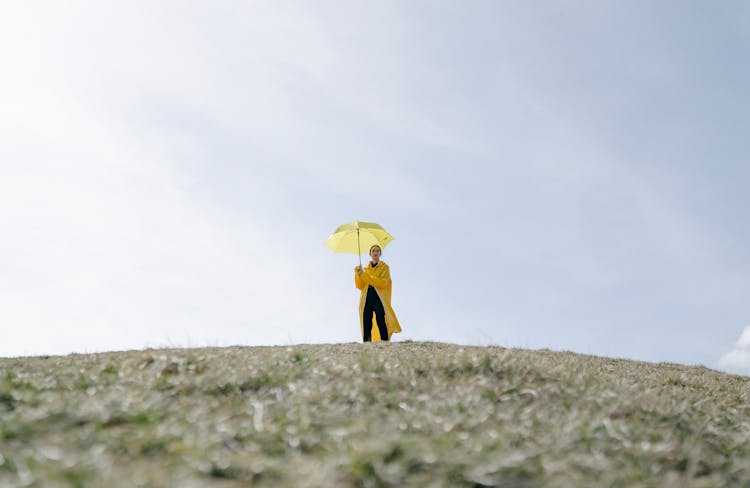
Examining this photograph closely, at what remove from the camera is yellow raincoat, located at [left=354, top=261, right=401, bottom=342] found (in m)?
16.1

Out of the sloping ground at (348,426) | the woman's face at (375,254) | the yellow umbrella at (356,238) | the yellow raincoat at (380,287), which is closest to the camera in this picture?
the sloping ground at (348,426)

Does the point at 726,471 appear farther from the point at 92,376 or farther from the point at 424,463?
the point at 92,376

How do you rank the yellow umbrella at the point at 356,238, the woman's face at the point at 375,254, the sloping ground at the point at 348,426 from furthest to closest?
the yellow umbrella at the point at 356,238 < the woman's face at the point at 375,254 < the sloping ground at the point at 348,426

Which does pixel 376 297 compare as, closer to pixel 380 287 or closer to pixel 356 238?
pixel 380 287

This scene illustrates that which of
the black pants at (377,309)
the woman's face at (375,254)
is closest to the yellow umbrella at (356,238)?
the woman's face at (375,254)

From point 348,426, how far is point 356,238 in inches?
450

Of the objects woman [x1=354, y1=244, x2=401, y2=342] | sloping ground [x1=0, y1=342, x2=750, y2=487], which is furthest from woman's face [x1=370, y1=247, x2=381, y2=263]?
sloping ground [x1=0, y1=342, x2=750, y2=487]

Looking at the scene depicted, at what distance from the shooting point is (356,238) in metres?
16.6

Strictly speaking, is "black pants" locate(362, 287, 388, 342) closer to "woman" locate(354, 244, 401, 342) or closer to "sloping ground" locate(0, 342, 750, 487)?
"woman" locate(354, 244, 401, 342)

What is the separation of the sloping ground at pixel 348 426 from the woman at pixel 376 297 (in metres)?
7.75

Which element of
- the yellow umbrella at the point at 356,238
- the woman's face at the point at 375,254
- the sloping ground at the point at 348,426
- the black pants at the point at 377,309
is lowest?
the sloping ground at the point at 348,426

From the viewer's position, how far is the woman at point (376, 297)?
16.1m

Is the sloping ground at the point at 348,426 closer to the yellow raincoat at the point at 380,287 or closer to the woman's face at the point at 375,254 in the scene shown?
the yellow raincoat at the point at 380,287

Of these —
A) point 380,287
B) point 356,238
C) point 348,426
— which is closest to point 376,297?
point 380,287
